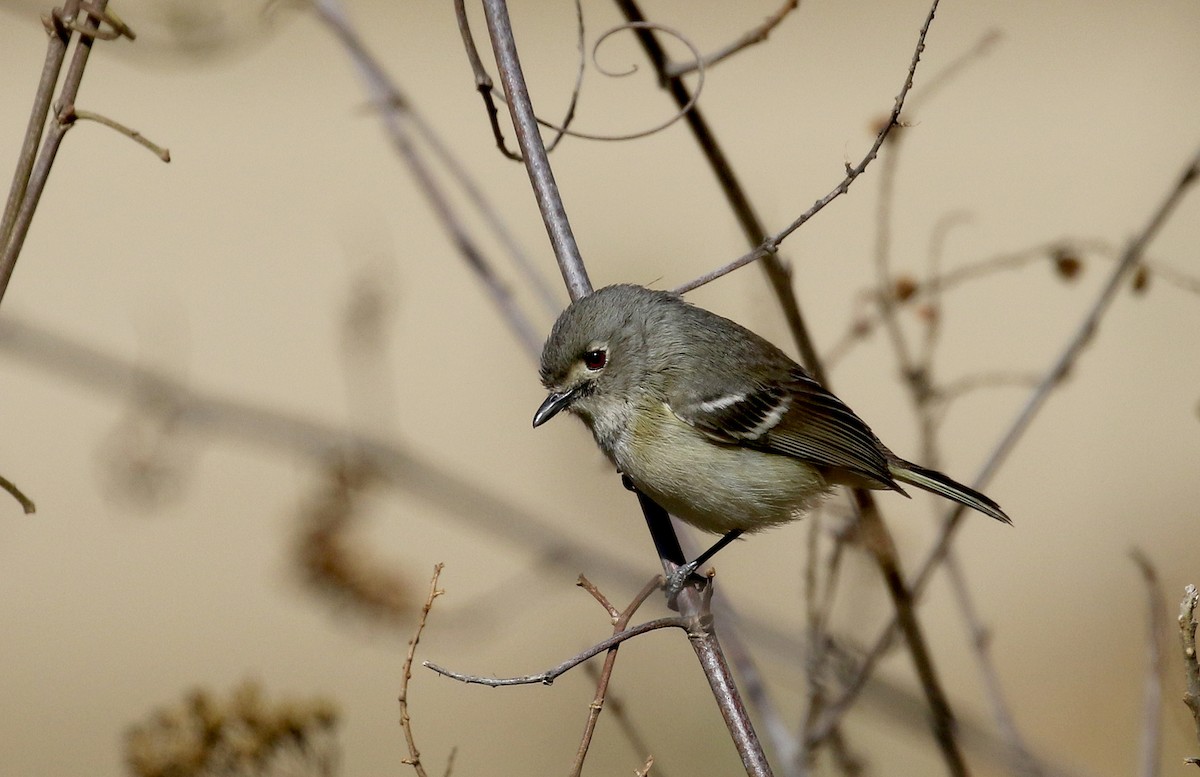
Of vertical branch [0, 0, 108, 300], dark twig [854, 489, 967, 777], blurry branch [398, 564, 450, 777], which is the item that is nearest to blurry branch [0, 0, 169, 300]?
vertical branch [0, 0, 108, 300]

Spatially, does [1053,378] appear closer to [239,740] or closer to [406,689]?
[406,689]

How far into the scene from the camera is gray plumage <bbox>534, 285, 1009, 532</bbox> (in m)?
3.10

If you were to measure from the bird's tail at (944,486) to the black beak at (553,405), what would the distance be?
99 centimetres

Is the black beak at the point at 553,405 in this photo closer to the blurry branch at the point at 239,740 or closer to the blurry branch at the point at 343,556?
the blurry branch at the point at 343,556

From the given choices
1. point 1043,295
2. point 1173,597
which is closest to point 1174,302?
point 1043,295

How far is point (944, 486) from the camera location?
3.22 meters

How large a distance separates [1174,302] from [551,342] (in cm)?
616

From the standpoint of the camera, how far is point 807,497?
11.1 ft

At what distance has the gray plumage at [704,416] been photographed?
3100 mm

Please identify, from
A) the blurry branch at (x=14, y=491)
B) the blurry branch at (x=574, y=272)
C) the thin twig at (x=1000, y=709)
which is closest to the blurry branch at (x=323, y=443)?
the thin twig at (x=1000, y=709)

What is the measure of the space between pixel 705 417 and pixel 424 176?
1001 millimetres

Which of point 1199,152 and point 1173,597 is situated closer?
point 1199,152

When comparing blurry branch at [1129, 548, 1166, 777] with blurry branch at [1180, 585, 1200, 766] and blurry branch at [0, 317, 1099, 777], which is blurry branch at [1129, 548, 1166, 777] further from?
blurry branch at [1180, 585, 1200, 766]

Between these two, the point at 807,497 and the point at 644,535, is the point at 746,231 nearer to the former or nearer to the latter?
the point at 807,497
